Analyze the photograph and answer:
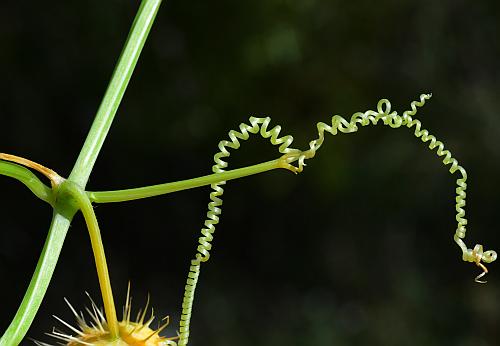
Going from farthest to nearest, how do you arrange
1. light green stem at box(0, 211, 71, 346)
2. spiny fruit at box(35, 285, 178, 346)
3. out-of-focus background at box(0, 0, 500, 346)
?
1. out-of-focus background at box(0, 0, 500, 346)
2. spiny fruit at box(35, 285, 178, 346)
3. light green stem at box(0, 211, 71, 346)

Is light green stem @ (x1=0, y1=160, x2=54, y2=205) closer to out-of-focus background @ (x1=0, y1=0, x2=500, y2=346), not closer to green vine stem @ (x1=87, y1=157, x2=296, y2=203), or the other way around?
green vine stem @ (x1=87, y1=157, x2=296, y2=203)

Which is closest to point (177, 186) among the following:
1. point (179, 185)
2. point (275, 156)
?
point (179, 185)

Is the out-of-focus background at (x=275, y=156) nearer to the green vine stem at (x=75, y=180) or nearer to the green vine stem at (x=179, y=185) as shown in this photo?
the green vine stem at (x=75, y=180)

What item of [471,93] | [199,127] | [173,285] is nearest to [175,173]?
[199,127]

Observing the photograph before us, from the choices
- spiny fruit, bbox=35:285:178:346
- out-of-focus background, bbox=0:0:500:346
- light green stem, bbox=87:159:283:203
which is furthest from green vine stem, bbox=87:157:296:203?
out-of-focus background, bbox=0:0:500:346

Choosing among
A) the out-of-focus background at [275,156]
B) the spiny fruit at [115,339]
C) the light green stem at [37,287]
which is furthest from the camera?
the out-of-focus background at [275,156]

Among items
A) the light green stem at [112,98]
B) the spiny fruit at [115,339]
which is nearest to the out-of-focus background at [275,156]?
the light green stem at [112,98]

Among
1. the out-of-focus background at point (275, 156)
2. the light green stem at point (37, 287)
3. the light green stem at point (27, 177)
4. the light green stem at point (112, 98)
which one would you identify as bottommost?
the light green stem at point (37, 287)
